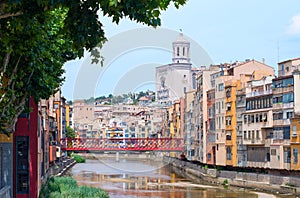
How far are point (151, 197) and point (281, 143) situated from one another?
41.2 feet

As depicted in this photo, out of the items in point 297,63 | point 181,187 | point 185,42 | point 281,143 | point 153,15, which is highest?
point 185,42

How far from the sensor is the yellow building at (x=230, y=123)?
6178cm

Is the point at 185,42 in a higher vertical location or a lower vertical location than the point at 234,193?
higher

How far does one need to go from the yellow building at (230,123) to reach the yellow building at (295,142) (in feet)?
38.7

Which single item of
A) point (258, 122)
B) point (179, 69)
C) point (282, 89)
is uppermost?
point (179, 69)

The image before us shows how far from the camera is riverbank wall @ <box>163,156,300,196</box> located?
162ft

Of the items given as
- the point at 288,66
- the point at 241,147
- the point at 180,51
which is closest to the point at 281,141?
the point at 288,66

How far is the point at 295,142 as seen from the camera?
49.5m

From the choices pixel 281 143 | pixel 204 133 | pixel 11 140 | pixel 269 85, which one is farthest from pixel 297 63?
pixel 11 140

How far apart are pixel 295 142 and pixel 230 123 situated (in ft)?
44.6

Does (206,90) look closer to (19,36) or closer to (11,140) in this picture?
(11,140)

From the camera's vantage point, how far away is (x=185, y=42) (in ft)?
650

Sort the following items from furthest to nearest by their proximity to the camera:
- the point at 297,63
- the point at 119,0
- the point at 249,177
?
1. the point at 249,177
2. the point at 297,63
3. the point at 119,0

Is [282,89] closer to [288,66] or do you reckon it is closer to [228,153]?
[288,66]
